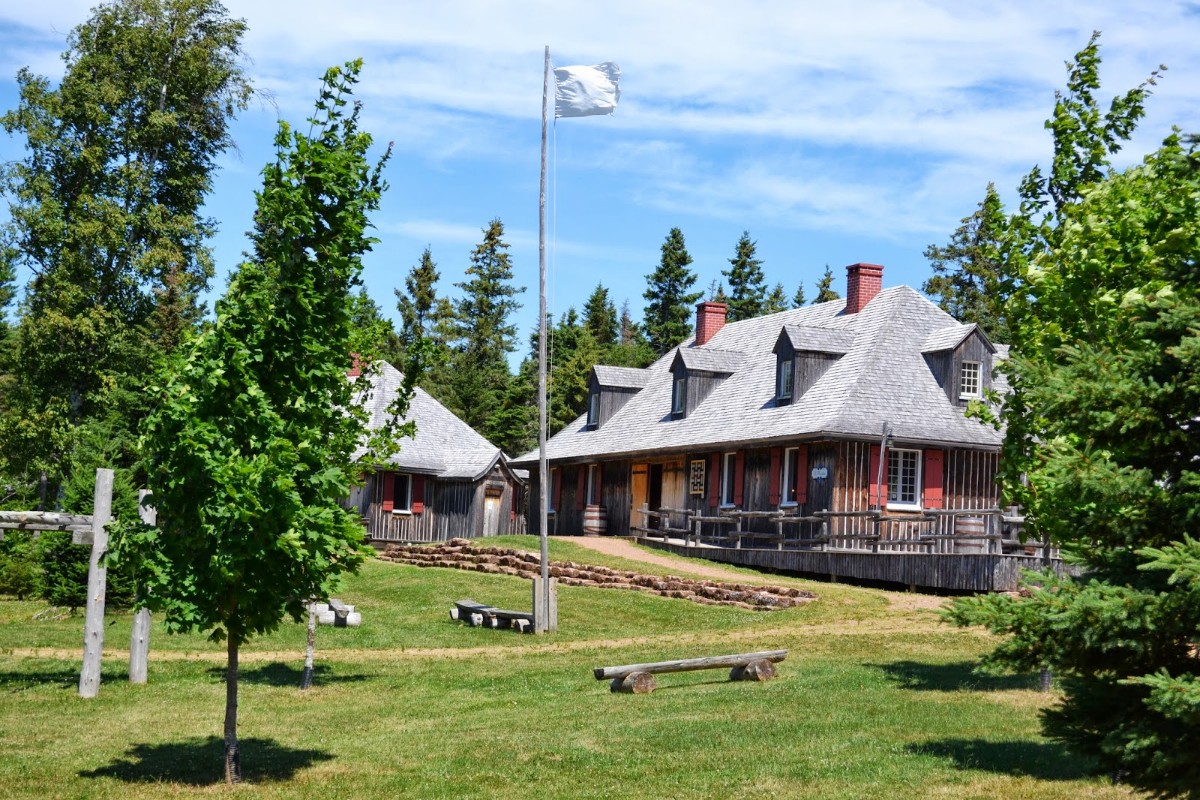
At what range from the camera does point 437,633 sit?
24.0 metres

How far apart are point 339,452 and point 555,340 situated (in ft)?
203

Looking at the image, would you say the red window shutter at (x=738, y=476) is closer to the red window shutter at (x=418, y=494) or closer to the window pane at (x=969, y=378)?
the window pane at (x=969, y=378)

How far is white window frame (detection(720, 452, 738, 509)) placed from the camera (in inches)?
1502

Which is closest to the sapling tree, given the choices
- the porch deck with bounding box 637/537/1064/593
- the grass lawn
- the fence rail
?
the grass lawn

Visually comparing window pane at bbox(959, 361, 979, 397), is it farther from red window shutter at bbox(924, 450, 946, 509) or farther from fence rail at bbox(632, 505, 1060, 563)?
fence rail at bbox(632, 505, 1060, 563)

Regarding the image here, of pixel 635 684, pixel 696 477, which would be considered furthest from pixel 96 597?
pixel 696 477

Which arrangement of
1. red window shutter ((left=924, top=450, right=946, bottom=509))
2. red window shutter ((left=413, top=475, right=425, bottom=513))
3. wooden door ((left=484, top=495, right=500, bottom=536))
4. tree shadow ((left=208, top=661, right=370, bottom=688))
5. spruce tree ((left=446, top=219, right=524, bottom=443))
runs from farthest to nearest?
1. spruce tree ((left=446, top=219, right=524, bottom=443))
2. wooden door ((left=484, top=495, right=500, bottom=536))
3. red window shutter ((left=413, top=475, right=425, bottom=513))
4. red window shutter ((left=924, top=450, right=946, bottom=509))
5. tree shadow ((left=208, top=661, right=370, bottom=688))

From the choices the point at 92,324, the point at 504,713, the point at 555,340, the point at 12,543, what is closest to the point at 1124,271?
the point at 504,713

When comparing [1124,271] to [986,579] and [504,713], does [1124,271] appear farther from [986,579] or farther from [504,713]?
[986,579]

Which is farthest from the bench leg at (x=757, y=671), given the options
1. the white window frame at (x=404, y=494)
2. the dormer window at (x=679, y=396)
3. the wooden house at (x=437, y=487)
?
the white window frame at (x=404, y=494)

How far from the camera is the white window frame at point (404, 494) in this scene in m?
45.3

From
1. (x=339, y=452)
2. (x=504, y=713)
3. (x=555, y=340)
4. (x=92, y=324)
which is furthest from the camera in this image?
(x=555, y=340)

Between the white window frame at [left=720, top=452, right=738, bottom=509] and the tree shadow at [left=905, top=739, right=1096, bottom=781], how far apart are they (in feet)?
83.1

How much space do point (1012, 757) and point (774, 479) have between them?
24.1m
